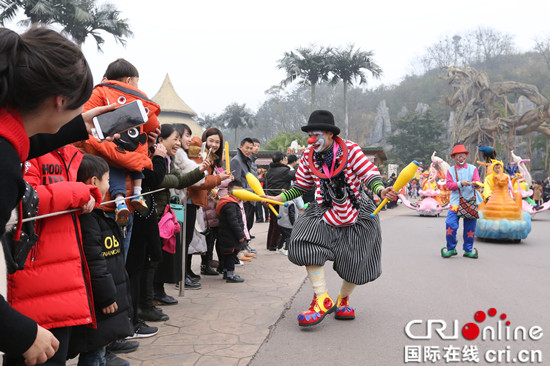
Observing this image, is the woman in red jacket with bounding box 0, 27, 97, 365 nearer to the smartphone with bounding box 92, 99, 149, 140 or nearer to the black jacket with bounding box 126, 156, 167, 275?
the smartphone with bounding box 92, 99, 149, 140

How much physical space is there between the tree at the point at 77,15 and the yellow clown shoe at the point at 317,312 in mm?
25205

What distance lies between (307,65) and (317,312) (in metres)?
41.4

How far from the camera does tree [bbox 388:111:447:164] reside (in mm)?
49250

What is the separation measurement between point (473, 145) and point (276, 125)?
4185 centimetres

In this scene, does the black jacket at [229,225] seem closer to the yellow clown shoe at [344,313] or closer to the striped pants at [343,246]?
the striped pants at [343,246]

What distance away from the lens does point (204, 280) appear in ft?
19.4

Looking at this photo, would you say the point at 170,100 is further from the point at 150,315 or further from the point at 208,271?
the point at 150,315

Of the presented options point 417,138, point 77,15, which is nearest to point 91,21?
point 77,15

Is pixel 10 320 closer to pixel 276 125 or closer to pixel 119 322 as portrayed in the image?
pixel 119 322

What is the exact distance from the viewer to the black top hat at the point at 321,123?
13.5 ft

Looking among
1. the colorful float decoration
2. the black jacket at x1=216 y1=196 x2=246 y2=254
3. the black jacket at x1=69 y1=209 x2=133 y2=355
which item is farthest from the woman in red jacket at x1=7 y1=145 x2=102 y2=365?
the colorful float decoration

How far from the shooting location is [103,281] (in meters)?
2.29

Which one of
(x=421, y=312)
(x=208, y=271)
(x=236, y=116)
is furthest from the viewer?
(x=236, y=116)

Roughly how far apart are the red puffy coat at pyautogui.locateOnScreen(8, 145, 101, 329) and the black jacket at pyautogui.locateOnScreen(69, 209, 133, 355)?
171mm
